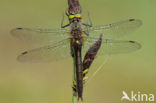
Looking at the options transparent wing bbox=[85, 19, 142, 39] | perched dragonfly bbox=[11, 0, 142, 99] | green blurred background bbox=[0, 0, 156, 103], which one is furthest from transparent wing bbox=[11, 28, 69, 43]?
green blurred background bbox=[0, 0, 156, 103]

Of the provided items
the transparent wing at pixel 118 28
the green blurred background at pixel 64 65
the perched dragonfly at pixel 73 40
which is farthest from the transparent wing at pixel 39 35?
the green blurred background at pixel 64 65

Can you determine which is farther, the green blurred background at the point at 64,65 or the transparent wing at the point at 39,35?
the green blurred background at the point at 64,65

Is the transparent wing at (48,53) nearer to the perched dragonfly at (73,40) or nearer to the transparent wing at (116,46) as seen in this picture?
the perched dragonfly at (73,40)

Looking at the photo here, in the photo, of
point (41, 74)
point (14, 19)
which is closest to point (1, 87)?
point (41, 74)

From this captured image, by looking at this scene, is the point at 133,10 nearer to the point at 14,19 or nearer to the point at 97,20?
the point at 97,20

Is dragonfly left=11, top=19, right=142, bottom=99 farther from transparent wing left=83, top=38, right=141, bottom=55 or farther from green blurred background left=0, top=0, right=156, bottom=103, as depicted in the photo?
green blurred background left=0, top=0, right=156, bottom=103

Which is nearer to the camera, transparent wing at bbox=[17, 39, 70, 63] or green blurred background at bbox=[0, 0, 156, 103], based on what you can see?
transparent wing at bbox=[17, 39, 70, 63]
